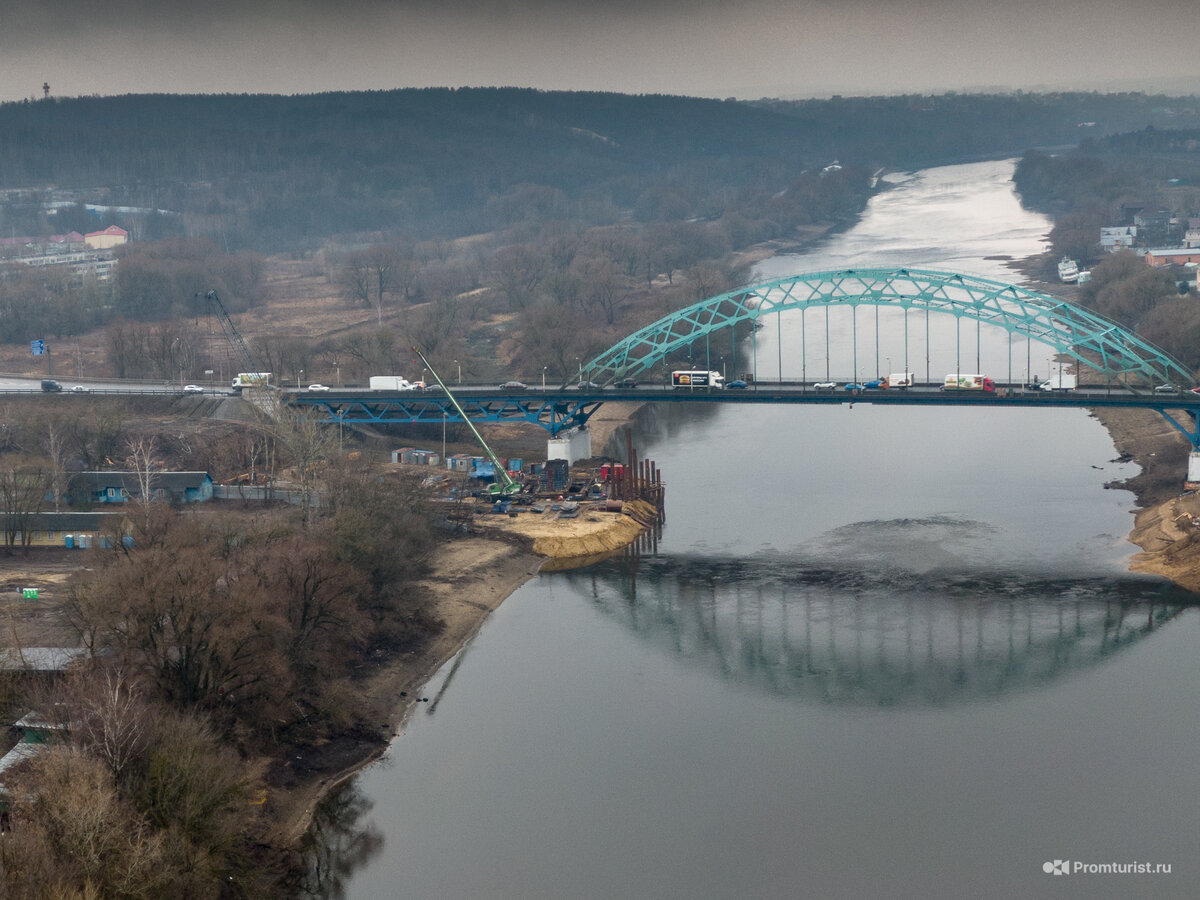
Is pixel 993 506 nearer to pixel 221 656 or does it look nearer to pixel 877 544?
pixel 877 544

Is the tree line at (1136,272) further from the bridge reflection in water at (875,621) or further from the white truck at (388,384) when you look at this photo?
the white truck at (388,384)

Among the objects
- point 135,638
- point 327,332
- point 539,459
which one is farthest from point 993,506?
point 327,332

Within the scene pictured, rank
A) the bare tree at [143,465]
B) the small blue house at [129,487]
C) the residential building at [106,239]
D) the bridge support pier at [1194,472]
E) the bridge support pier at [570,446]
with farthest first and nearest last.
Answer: the residential building at [106,239] → the bridge support pier at [570,446] → the small blue house at [129,487] → the bridge support pier at [1194,472] → the bare tree at [143,465]

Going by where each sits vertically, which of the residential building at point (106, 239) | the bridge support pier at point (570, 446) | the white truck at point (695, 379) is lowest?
the bridge support pier at point (570, 446)

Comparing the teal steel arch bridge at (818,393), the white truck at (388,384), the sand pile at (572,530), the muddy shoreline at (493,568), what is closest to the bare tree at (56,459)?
the teal steel arch bridge at (818,393)

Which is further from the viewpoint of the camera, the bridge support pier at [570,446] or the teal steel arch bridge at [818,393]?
the bridge support pier at [570,446]

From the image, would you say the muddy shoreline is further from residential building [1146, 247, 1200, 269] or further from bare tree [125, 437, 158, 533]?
residential building [1146, 247, 1200, 269]

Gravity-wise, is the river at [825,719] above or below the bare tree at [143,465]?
below
